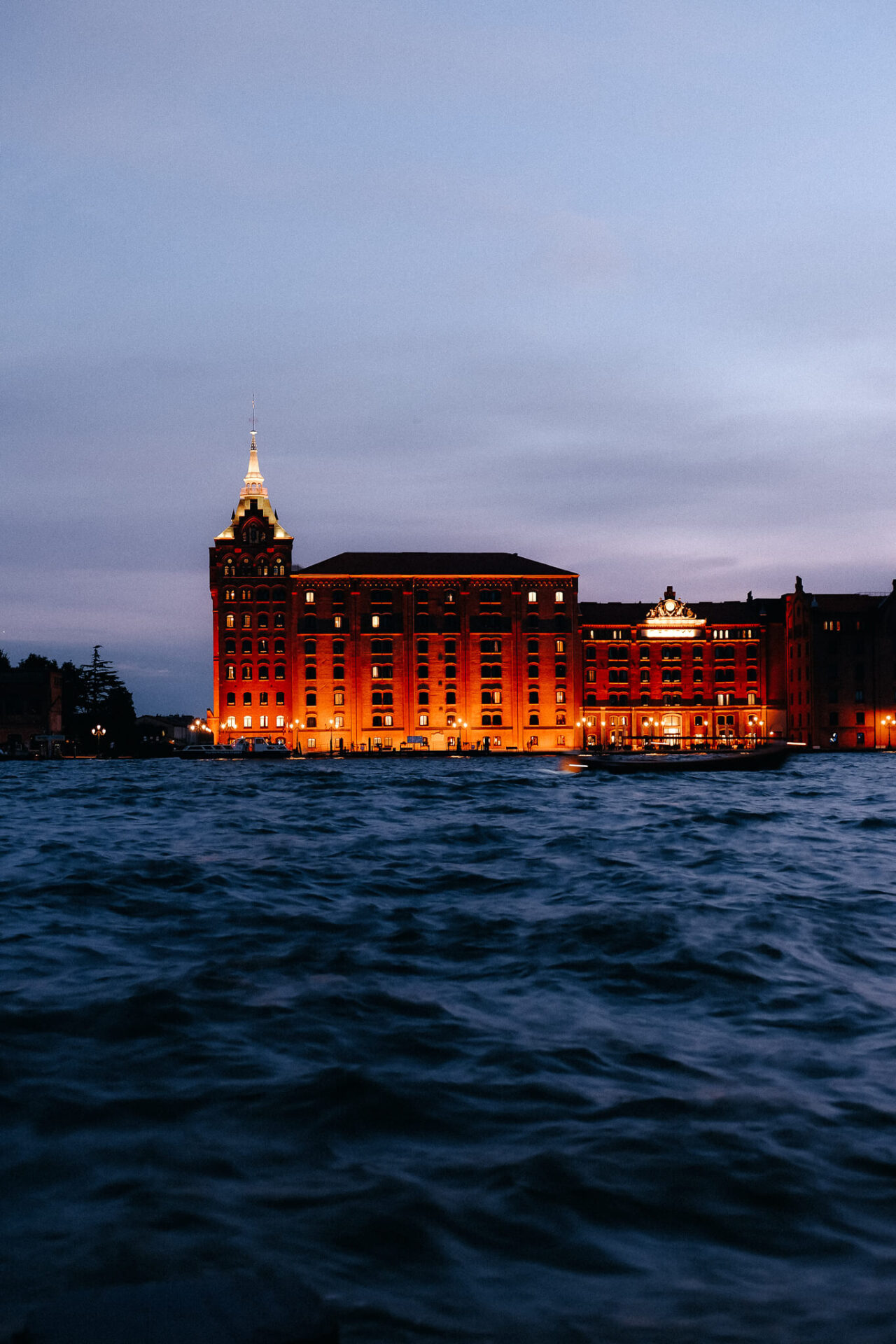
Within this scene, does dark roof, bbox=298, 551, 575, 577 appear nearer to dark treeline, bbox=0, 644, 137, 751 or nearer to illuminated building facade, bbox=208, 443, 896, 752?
illuminated building facade, bbox=208, 443, 896, 752

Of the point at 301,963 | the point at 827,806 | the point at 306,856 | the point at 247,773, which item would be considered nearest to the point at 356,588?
the point at 247,773

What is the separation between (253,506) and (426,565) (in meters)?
22.2

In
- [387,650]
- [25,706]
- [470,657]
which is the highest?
[387,650]

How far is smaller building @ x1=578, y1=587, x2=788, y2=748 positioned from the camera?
123250 mm

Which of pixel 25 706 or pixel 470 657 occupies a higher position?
pixel 470 657

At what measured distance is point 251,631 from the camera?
120 meters

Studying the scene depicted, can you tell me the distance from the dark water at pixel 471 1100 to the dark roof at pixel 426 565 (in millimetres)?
107280

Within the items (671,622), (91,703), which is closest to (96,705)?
(91,703)

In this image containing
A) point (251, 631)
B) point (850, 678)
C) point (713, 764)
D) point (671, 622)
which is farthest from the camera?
point (671, 622)

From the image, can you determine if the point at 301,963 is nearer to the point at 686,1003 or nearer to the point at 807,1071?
the point at 686,1003

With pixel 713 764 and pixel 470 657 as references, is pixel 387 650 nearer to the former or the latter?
pixel 470 657

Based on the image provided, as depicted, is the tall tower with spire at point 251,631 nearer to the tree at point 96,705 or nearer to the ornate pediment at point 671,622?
the tree at point 96,705

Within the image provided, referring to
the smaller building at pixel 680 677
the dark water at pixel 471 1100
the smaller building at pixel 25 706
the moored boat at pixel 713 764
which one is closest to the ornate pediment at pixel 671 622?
the smaller building at pixel 680 677

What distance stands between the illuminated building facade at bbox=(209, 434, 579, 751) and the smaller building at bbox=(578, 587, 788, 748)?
3954 millimetres
